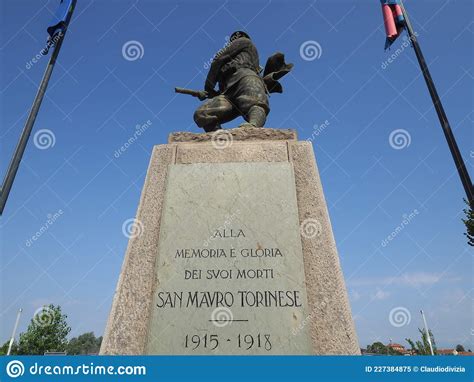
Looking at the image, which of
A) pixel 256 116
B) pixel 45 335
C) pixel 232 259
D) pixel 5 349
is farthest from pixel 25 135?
pixel 5 349

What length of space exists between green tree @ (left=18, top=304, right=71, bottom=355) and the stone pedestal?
87.0 feet

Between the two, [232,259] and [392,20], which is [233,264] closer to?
[232,259]

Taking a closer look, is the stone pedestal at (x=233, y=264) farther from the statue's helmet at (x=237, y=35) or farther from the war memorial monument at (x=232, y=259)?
the statue's helmet at (x=237, y=35)

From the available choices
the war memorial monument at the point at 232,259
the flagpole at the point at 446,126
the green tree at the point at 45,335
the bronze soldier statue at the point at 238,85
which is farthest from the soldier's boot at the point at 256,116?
the green tree at the point at 45,335

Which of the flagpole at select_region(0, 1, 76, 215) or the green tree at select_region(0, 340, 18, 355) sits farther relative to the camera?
the green tree at select_region(0, 340, 18, 355)

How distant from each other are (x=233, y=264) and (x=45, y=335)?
29.0m

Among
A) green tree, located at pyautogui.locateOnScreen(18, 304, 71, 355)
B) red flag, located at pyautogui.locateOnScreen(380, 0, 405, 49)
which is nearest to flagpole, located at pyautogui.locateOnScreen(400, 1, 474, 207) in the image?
red flag, located at pyautogui.locateOnScreen(380, 0, 405, 49)

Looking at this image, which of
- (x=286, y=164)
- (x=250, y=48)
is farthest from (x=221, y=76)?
(x=286, y=164)

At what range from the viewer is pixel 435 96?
606 centimetres

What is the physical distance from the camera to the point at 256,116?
166 inches

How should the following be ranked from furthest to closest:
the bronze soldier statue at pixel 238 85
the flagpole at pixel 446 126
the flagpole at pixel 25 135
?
the flagpole at pixel 446 126 → the flagpole at pixel 25 135 → the bronze soldier statue at pixel 238 85

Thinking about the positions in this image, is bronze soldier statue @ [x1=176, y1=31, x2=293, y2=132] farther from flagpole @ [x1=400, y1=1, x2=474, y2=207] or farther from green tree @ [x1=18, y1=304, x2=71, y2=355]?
green tree @ [x1=18, y1=304, x2=71, y2=355]

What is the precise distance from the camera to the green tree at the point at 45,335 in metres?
24.5

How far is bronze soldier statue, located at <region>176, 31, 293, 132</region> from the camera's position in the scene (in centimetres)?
436
